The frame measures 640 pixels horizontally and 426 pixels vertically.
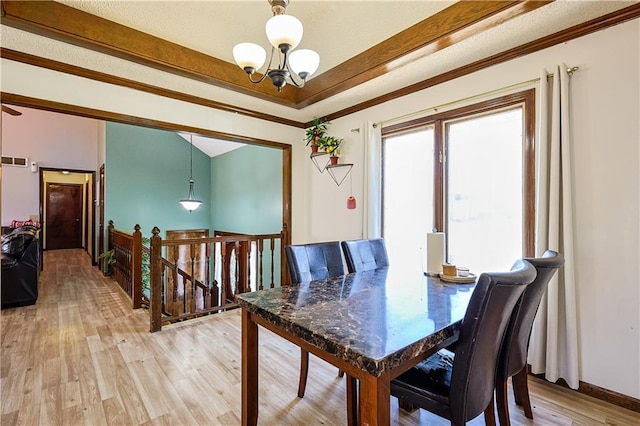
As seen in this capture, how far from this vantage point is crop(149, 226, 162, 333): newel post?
310 cm

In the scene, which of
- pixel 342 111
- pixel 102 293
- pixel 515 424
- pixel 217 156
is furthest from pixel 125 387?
pixel 217 156

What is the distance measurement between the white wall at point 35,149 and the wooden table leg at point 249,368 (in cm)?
856

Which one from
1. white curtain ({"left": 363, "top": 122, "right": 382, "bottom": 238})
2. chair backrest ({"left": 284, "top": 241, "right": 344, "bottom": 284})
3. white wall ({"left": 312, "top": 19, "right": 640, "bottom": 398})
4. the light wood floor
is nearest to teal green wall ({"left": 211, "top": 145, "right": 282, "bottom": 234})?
white curtain ({"left": 363, "top": 122, "right": 382, "bottom": 238})

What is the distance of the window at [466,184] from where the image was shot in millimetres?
2426

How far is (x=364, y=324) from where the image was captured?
1188 millimetres

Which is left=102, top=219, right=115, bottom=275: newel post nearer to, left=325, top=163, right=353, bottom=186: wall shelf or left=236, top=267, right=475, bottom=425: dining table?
left=325, top=163, right=353, bottom=186: wall shelf

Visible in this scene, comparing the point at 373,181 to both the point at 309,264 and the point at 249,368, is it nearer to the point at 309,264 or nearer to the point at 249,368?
the point at 309,264

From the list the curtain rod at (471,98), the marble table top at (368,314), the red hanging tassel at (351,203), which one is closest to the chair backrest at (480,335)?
the marble table top at (368,314)

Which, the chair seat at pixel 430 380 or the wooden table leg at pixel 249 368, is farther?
the wooden table leg at pixel 249 368

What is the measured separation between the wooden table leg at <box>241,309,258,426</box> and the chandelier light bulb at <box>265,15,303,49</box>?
1.45 meters

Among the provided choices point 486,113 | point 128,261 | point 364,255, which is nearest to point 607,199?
point 486,113

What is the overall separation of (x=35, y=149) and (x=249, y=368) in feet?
28.9

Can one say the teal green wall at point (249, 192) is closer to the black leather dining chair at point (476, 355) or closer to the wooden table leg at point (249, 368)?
the wooden table leg at point (249, 368)

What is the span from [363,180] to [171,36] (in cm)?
224
